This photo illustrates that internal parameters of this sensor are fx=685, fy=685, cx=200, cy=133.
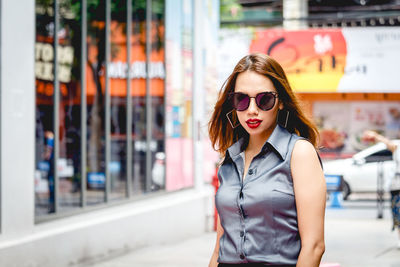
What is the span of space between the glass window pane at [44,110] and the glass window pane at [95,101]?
1.09 meters

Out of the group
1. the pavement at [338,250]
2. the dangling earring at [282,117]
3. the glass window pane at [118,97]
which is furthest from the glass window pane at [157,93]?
the dangling earring at [282,117]

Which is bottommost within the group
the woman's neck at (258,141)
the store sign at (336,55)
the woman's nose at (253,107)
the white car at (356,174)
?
the white car at (356,174)

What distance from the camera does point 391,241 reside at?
11.3 metres

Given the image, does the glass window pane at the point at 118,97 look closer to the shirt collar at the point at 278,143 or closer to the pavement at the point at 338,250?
the pavement at the point at 338,250

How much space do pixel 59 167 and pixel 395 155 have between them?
4899 mm

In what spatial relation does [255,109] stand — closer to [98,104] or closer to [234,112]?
[234,112]

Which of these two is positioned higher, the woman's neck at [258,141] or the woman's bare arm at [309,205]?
the woman's neck at [258,141]

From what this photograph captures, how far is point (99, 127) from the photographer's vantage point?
32.2ft

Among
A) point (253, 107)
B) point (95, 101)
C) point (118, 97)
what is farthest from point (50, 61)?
point (253, 107)

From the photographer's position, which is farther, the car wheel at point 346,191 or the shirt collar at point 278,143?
the car wheel at point 346,191

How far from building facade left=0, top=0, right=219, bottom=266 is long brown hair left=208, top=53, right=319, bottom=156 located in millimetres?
4472

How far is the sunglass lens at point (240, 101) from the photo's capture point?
274 centimetres

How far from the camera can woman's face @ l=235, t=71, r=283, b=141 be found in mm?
2723

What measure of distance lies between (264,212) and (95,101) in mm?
7257
